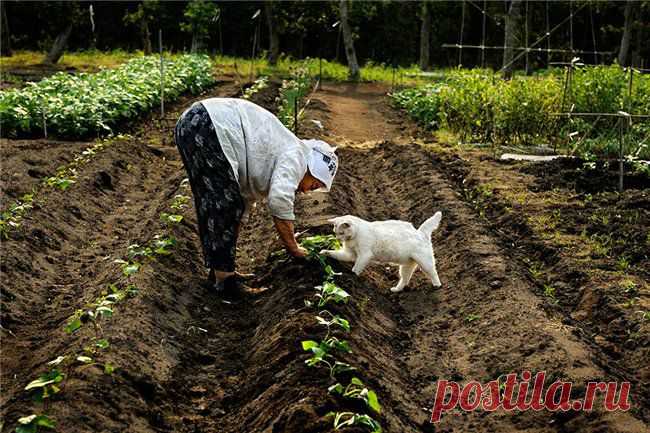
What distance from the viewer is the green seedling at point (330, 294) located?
19.2ft

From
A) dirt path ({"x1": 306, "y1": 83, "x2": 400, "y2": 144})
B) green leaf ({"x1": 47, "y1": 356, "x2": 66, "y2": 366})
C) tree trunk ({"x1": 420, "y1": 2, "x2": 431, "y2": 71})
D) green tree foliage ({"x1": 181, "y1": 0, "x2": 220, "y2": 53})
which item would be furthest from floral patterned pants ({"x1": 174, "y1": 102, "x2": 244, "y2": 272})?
tree trunk ({"x1": 420, "y1": 2, "x2": 431, "y2": 71})

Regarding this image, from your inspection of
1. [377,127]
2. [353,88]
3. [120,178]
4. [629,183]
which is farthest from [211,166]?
[353,88]

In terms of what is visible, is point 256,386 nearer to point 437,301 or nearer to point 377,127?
point 437,301

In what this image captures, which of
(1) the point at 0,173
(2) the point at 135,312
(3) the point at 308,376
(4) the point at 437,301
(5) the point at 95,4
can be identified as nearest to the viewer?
(3) the point at 308,376

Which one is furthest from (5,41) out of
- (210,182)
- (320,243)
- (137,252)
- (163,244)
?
(210,182)

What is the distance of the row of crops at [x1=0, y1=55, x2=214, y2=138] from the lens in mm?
13688

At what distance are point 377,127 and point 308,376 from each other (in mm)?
13469

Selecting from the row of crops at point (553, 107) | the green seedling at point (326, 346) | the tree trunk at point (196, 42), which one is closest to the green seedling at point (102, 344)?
the green seedling at point (326, 346)

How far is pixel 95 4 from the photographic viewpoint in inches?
1275

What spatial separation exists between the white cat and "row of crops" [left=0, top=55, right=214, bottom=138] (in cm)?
798

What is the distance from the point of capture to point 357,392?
4.54m

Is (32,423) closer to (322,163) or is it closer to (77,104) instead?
(322,163)

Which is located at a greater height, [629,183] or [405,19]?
[405,19]

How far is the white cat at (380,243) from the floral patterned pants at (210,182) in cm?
75
